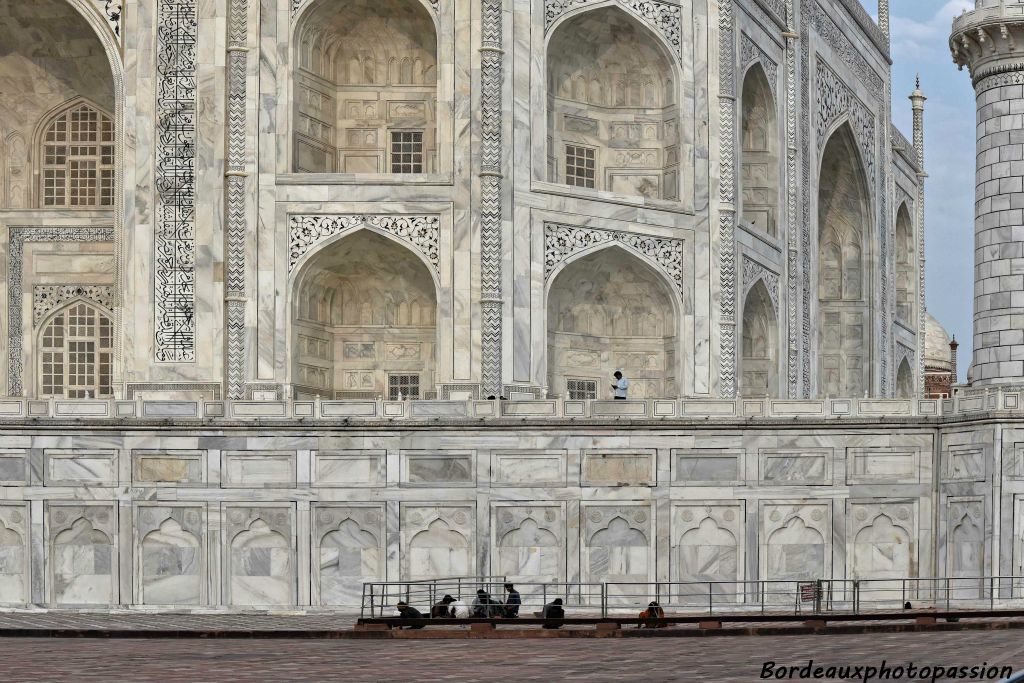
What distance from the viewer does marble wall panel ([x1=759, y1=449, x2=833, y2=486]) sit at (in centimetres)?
2978

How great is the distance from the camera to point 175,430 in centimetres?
2998

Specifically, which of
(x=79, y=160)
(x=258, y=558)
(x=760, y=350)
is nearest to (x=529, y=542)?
(x=258, y=558)

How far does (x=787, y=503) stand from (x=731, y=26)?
1279 cm

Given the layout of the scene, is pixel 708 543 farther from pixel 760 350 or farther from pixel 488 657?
pixel 760 350

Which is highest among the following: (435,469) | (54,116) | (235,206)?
(54,116)

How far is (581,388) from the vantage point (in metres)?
38.2

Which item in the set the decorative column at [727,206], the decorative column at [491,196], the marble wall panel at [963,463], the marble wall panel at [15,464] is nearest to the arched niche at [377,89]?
the decorative column at [491,196]

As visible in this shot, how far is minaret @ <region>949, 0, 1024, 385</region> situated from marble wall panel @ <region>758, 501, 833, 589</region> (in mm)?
3241

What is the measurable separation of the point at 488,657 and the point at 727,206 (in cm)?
2053

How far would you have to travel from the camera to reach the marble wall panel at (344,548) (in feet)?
98.1

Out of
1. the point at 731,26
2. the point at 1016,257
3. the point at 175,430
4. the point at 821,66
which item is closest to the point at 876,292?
the point at 821,66

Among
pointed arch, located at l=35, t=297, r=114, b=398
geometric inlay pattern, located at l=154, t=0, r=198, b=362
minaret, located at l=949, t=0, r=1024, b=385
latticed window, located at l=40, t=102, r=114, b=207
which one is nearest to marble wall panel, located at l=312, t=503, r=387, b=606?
geometric inlay pattern, located at l=154, t=0, r=198, b=362

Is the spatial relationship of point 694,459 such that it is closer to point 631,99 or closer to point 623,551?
point 623,551

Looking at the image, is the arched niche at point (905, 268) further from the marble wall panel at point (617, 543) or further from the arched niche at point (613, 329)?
the marble wall panel at point (617, 543)
